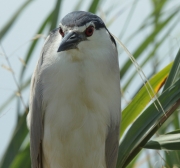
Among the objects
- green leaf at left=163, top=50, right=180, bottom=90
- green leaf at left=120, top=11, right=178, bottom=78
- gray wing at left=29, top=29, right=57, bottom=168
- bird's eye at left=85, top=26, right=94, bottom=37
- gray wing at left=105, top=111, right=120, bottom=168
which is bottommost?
gray wing at left=105, top=111, right=120, bottom=168

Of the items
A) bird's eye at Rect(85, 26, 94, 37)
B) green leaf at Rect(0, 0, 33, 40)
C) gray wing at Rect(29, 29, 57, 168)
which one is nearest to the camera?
bird's eye at Rect(85, 26, 94, 37)

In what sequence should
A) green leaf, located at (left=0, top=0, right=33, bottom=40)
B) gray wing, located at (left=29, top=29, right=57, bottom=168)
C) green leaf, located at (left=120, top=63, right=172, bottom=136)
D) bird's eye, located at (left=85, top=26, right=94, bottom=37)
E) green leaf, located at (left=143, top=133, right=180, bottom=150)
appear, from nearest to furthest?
green leaf, located at (left=143, top=133, right=180, bottom=150) → green leaf, located at (left=120, top=63, right=172, bottom=136) → bird's eye, located at (left=85, top=26, right=94, bottom=37) → gray wing, located at (left=29, top=29, right=57, bottom=168) → green leaf, located at (left=0, top=0, right=33, bottom=40)

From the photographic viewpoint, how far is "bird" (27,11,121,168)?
5.27 ft

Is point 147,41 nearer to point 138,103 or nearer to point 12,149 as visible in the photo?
point 138,103

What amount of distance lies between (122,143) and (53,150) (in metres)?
0.46

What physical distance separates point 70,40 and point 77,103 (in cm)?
29

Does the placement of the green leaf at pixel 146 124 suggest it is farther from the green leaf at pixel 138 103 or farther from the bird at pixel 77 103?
the bird at pixel 77 103

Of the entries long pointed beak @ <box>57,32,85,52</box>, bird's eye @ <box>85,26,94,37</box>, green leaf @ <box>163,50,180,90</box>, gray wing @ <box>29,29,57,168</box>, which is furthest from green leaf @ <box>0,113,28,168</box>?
green leaf @ <box>163,50,180,90</box>

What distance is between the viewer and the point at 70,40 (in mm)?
1453

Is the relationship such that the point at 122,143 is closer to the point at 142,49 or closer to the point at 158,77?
the point at 158,77

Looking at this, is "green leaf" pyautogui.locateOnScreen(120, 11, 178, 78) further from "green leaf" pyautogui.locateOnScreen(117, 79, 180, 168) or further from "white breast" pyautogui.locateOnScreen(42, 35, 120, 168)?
"green leaf" pyautogui.locateOnScreen(117, 79, 180, 168)

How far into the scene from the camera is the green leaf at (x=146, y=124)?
1.24 m

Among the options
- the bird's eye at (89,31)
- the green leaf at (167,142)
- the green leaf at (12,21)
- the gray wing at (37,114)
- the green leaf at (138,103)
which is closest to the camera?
the green leaf at (167,142)

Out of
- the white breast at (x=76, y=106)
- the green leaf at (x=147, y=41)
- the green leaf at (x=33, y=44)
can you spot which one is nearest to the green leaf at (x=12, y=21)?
the green leaf at (x=33, y=44)
